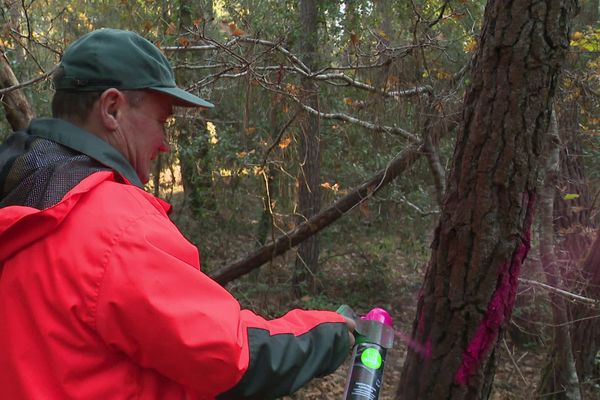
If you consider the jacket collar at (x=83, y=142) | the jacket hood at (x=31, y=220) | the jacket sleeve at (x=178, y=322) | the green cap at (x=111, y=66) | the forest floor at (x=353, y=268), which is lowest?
the forest floor at (x=353, y=268)

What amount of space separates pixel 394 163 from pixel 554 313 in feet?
5.72

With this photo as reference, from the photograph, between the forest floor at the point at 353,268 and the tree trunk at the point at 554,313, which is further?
the forest floor at the point at 353,268

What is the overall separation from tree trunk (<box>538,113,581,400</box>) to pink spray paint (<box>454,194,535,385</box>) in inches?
65.6

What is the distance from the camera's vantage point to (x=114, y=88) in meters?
1.36

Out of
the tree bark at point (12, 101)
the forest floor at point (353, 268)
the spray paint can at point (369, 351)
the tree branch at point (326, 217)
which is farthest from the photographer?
the forest floor at point (353, 268)

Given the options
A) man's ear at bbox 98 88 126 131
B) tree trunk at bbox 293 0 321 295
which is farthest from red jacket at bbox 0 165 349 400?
tree trunk at bbox 293 0 321 295

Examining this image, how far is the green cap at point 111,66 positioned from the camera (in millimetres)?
1354

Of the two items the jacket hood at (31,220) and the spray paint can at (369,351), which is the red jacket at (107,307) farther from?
the spray paint can at (369,351)

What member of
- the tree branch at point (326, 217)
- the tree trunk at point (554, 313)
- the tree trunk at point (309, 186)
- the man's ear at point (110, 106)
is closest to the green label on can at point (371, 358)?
the man's ear at point (110, 106)

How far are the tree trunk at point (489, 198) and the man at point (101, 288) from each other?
97 cm

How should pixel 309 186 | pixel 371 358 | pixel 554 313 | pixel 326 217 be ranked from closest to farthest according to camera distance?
1. pixel 371 358
2. pixel 554 313
3. pixel 326 217
4. pixel 309 186

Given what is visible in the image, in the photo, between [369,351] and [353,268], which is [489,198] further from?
[353,268]

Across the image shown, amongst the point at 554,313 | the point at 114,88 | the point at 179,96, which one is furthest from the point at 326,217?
the point at 114,88

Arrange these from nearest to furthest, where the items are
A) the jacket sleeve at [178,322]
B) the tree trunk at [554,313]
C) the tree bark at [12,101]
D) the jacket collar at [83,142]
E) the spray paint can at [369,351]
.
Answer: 1. the jacket sleeve at [178,322]
2. the jacket collar at [83,142]
3. the spray paint can at [369,351]
4. the tree trunk at [554,313]
5. the tree bark at [12,101]
